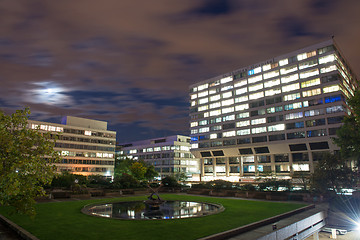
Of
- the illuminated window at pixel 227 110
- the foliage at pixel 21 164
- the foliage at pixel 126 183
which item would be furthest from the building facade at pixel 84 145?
the foliage at pixel 21 164

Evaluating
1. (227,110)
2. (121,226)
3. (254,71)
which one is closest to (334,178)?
(121,226)

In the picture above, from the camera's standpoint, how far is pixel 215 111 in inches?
4215

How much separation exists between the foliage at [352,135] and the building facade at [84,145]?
9602 centimetres

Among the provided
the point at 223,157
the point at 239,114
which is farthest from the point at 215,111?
the point at 223,157

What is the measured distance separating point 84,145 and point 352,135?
104 m

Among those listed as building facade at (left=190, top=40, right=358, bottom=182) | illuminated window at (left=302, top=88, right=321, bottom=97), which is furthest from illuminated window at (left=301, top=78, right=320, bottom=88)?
illuminated window at (left=302, top=88, right=321, bottom=97)

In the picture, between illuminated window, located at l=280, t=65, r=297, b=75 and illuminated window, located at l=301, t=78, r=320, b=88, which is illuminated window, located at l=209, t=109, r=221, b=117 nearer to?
illuminated window, located at l=280, t=65, r=297, b=75

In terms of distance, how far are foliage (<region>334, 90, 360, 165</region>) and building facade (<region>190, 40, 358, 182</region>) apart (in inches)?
1366

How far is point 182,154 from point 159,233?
114271 millimetres

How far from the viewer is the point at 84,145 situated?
113812 millimetres

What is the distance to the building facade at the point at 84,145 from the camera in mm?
105925

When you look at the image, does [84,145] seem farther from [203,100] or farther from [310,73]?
[310,73]

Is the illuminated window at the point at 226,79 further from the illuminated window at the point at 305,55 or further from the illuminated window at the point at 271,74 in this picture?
the illuminated window at the point at 305,55

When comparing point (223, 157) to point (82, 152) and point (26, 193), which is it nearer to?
point (82, 152)
